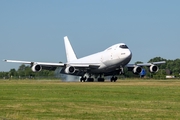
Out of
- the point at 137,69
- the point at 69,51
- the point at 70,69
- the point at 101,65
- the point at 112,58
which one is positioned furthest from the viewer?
the point at 69,51

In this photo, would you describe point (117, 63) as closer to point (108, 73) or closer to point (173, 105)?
point (108, 73)

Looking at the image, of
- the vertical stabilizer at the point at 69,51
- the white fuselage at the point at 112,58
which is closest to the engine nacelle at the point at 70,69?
the white fuselage at the point at 112,58

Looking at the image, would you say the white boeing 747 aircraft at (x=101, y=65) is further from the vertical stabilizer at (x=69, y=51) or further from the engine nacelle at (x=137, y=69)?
the vertical stabilizer at (x=69, y=51)

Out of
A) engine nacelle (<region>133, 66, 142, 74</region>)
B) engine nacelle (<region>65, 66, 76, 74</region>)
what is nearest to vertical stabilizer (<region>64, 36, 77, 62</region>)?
engine nacelle (<region>133, 66, 142, 74</region>)

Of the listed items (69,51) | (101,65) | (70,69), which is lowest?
(70,69)

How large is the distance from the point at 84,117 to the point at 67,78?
7362 cm

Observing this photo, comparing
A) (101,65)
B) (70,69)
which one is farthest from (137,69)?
(70,69)

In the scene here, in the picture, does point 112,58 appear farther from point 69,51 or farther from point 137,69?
point 69,51

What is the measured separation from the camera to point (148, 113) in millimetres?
23172

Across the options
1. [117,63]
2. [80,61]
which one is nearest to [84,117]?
[117,63]

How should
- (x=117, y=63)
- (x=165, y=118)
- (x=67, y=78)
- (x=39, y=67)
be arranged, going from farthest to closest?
(x=67, y=78)
(x=39, y=67)
(x=117, y=63)
(x=165, y=118)

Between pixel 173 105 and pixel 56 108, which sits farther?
pixel 173 105

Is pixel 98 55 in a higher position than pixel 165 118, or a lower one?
higher

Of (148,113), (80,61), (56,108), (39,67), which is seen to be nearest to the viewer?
(148,113)
